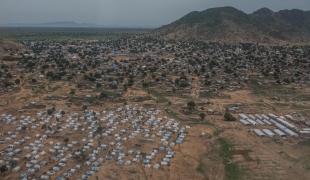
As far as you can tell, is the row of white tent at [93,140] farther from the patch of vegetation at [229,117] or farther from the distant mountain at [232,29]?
the distant mountain at [232,29]

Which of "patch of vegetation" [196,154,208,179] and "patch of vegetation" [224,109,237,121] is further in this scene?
"patch of vegetation" [224,109,237,121]

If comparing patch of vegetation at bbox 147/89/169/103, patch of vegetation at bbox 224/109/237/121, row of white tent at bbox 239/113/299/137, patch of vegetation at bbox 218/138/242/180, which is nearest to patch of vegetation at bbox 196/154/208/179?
patch of vegetation at bbox 218/138/242/180

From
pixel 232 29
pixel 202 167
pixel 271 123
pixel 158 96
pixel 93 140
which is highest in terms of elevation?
pixel 232 29

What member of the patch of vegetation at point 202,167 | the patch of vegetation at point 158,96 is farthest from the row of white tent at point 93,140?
the patch of vegetation at point 158,96

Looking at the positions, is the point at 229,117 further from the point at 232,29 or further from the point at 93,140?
the point at 232,29

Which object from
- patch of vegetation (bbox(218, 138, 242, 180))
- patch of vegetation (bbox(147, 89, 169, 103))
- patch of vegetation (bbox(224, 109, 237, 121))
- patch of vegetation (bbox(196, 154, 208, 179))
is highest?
patch of vegetation (bbox(224, 109, 237, 121))

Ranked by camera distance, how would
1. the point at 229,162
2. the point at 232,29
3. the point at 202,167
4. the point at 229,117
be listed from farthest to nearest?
1. the point at 232,29
2. the point at 229,117
3. the point at 229,162
4. the point at 202,167

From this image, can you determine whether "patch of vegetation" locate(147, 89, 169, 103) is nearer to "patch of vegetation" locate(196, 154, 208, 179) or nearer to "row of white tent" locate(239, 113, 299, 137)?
"row of white tent" locate(239, 113, 299, 137)

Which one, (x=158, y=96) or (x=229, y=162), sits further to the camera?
(x=158, y=96)

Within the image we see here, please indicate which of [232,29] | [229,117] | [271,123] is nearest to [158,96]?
[229,117]

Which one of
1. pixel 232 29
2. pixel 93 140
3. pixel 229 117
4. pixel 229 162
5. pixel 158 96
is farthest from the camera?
pixel 232 29
